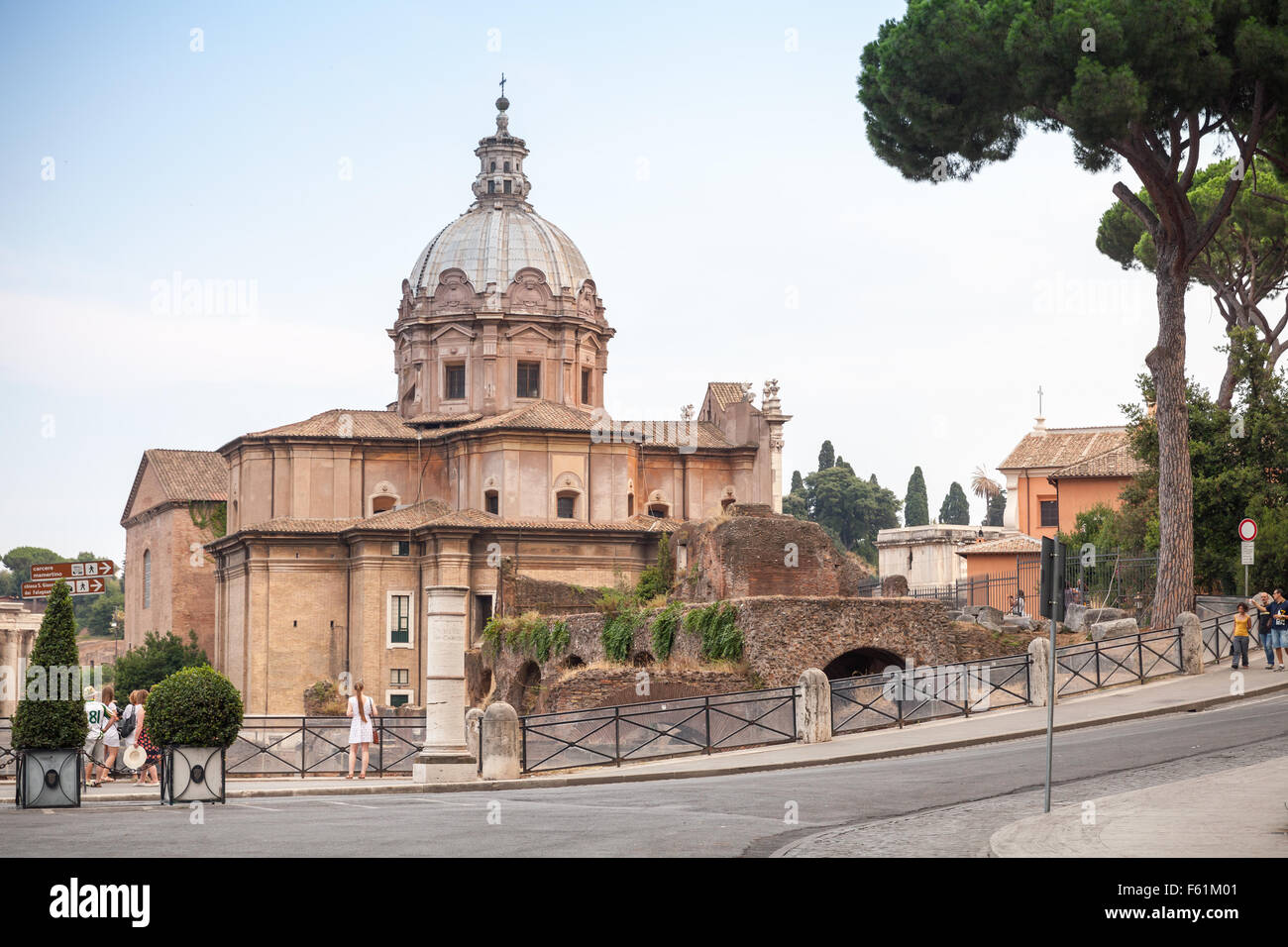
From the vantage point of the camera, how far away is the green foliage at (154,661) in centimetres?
7025

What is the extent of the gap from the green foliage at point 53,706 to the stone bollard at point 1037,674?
1486cm

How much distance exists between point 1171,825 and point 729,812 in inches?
176

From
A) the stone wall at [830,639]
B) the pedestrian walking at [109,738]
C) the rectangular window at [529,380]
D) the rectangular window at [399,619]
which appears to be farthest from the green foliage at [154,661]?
the pedestrian walking at [109,738]

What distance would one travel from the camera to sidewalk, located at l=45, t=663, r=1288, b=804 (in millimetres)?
22297

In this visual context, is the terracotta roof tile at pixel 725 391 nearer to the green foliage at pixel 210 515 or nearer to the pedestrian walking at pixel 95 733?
the green foliage at pixel 210 515

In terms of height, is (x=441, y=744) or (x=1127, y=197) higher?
(x=1127, y=197)

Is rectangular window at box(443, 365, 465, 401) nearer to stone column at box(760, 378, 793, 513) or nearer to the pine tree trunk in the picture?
stone column at box(760, 378, 793, 513)

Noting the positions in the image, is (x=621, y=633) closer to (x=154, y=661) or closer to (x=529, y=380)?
(x=529, y=380)

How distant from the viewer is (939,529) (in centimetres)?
7744

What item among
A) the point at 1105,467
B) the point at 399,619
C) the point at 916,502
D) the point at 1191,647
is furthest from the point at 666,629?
the point at 916,502

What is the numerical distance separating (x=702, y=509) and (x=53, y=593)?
48619 mm
